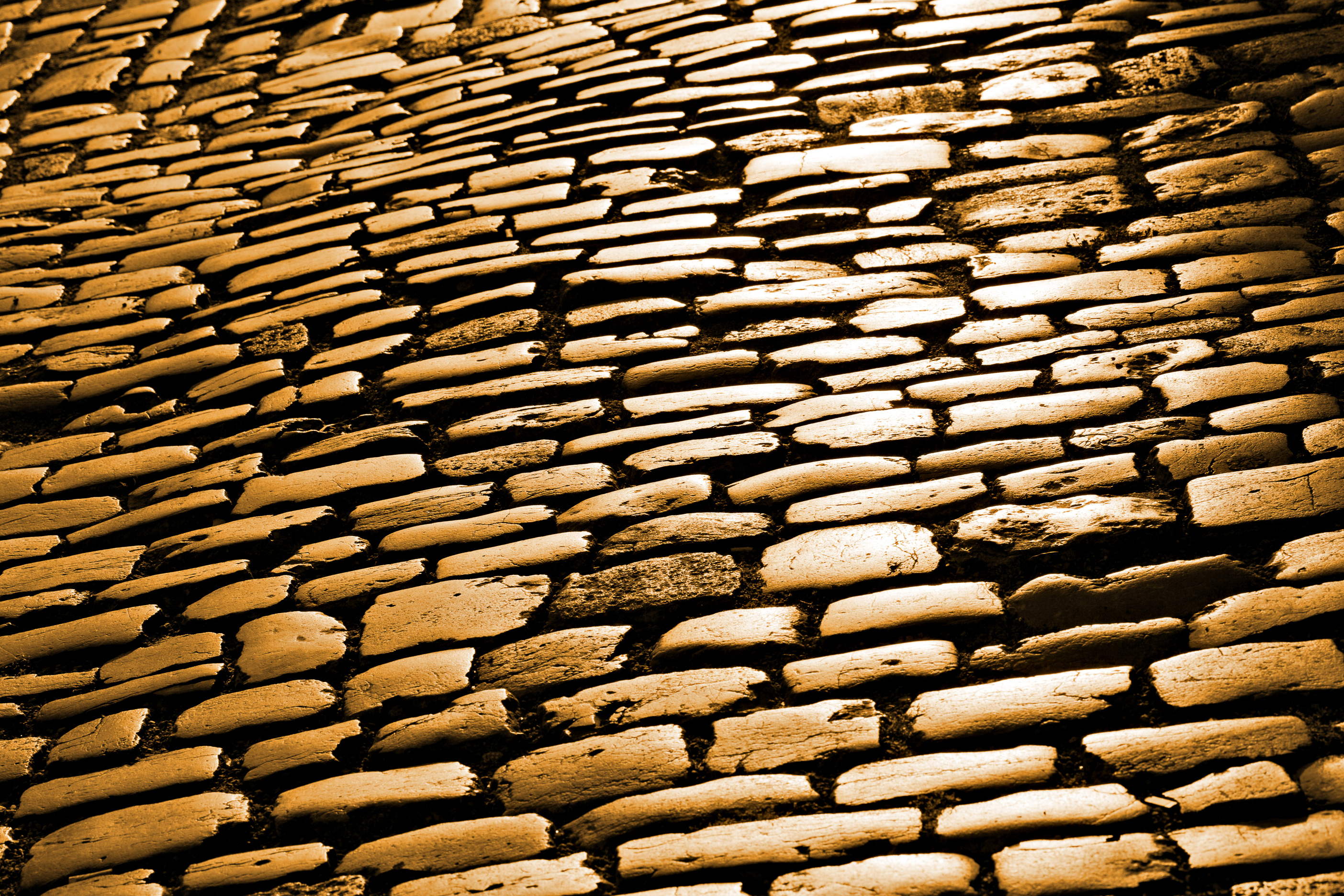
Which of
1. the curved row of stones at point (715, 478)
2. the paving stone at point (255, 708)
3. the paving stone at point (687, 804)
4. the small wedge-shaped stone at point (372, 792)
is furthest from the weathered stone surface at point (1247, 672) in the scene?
the paving stone at point (255, 708)

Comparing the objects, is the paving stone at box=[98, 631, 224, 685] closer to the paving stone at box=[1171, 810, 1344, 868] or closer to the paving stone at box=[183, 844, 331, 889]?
the paving stone at box=[183, 844, 331, 889]

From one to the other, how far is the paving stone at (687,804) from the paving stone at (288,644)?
72 cm

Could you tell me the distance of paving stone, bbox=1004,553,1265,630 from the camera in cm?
212

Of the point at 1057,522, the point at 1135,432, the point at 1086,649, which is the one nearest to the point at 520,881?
the point at 1086,649

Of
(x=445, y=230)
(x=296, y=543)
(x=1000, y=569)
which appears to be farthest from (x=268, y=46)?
(x=1000, y=569)

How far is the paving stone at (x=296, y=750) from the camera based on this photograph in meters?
2.14

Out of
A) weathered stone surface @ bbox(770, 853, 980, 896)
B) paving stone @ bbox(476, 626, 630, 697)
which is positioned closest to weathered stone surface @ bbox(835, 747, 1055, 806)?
weathered stone surface @ bbox(770, 853, 980, 896)

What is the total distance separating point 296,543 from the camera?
2.61 m

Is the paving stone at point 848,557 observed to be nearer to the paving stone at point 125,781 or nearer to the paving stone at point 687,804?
the paving stone at point 687,804

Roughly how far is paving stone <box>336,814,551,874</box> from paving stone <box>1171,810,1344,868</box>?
3.53 ft

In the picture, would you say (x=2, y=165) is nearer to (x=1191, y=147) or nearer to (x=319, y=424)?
(x=319, y=424)

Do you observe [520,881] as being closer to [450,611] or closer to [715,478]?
[450,611]

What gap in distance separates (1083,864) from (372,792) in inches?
49.7

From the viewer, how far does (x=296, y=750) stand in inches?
85.4
